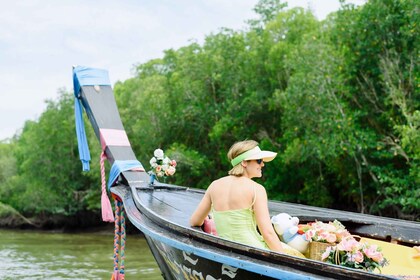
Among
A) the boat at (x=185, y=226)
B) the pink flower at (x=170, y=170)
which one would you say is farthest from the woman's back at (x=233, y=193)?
the pink flower at (x=170, y=170)

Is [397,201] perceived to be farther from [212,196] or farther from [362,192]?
[212,196]

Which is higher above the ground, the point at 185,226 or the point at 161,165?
the point at 161,165

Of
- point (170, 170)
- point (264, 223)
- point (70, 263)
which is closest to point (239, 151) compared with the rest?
point (264, 223)

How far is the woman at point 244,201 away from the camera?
3.09 metres

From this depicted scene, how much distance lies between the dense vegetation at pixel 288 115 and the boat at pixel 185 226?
632 cm

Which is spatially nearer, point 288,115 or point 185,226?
point 185,226

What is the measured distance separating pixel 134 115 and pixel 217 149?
4022mm

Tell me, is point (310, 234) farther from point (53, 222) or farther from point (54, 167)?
point (53, 222)

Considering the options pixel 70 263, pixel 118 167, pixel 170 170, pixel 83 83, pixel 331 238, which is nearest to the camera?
pixel 331 238

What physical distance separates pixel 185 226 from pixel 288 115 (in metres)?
11.7

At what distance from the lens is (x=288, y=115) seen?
14867 millimetres

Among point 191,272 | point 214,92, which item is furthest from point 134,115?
point 191,272

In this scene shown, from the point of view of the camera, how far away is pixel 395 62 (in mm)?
12609

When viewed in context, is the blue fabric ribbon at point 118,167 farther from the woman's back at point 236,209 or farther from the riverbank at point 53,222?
the riverbank at point 53,222
